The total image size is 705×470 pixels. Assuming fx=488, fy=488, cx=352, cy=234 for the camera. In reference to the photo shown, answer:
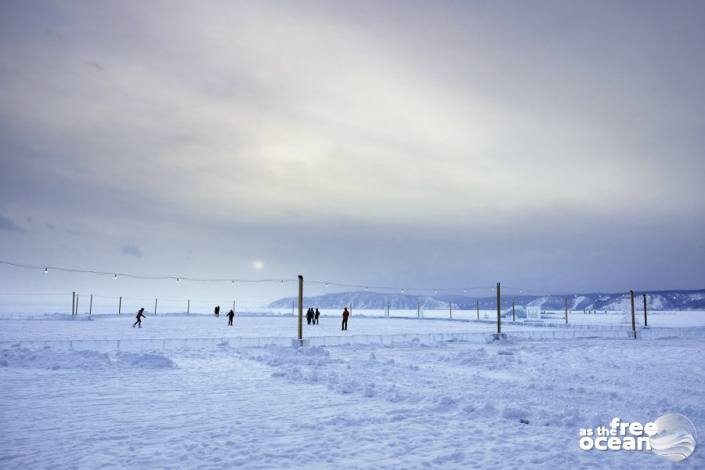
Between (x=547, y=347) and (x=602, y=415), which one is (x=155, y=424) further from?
(x=547, y=347)

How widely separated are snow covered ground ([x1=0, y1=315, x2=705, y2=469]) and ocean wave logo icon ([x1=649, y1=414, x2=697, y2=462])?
0.16m

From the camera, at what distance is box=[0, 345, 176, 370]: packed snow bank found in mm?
16062

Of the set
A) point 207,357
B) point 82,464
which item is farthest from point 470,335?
point 82,464

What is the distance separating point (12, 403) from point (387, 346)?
18001 mm

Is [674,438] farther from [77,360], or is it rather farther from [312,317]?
[312,317]

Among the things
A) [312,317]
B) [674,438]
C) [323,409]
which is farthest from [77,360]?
[312,317]

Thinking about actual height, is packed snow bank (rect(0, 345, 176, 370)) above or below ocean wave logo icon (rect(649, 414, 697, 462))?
below

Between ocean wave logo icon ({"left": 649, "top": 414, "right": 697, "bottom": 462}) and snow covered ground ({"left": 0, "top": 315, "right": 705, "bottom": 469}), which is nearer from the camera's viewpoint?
snow covered ground ({"left": 0, "top": 315, "right": 705, "bottom": 469})

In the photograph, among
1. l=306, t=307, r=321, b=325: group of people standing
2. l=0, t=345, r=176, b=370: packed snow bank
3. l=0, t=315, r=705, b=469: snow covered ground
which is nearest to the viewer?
l=0, t=315, r=705, b=469: snow covered ground

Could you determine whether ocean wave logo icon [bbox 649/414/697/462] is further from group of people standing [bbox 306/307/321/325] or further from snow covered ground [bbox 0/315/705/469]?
group of people standing [bbox 306/307/321/325]

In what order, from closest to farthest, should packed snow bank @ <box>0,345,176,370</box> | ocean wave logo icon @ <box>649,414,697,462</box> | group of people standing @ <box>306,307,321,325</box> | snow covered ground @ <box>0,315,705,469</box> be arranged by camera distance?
snow covered ground @ <box>0,315,705,469</box>
ocean wave logo icon @ <box>649,414,697,462</box>
packed snow bank @ <box>0,345,176,370</box>
group of people standing @ <box>306,307,321,325</box>

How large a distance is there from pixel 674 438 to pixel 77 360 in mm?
17009

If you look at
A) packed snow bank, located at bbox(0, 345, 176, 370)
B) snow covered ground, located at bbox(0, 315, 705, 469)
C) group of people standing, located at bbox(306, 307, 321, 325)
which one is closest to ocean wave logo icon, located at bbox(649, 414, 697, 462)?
snow covered ground, located at bbox(0, 315, 705, 469)

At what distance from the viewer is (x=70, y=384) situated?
12.8m
